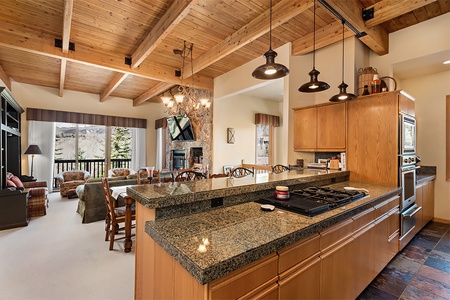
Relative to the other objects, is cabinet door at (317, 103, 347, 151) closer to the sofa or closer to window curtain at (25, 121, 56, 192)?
the sofa

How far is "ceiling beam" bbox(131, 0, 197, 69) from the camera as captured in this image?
8.59 ft

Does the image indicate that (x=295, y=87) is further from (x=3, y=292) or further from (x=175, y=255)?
(x=3, y=292)

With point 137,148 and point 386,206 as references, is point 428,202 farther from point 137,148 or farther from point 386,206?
point 137,148

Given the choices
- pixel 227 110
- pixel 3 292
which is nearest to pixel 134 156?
pixel 227 110

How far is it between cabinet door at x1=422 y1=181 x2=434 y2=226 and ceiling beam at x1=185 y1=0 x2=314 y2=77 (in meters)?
3.42

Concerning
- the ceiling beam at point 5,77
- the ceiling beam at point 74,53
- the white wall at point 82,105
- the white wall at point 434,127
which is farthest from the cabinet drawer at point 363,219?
the white wall at point 82,105

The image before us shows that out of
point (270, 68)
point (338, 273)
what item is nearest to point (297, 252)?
point (338, 273)

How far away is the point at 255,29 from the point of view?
3236 mm

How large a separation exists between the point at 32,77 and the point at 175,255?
24.5ft

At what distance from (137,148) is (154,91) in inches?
109

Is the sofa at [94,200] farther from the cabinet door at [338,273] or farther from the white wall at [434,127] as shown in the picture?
the white wall at [434,127]

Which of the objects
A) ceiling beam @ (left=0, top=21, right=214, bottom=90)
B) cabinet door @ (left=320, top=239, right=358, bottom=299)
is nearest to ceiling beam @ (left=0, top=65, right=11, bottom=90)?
ceiling beam @ (left=0, top=21, right=214, bottom=90)

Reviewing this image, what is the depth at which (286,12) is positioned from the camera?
2.76 m

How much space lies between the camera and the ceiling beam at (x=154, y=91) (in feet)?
20.2
